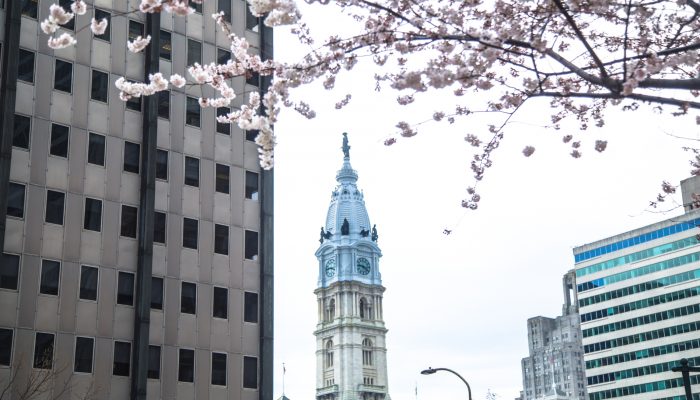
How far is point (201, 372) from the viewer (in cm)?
4175

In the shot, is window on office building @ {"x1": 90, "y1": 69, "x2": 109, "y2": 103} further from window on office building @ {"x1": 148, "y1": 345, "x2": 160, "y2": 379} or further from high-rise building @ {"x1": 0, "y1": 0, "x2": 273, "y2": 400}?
window on office building @ {"x1": 148, "y1": 345, "x2": 160, "y2": 379}

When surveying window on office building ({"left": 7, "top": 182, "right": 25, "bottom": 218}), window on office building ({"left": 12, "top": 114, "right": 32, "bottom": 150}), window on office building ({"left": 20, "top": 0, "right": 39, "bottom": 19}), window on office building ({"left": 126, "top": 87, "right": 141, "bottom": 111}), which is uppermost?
window on office building ({"left": 20, "top": 0, "right": 39, "bottom": 19})

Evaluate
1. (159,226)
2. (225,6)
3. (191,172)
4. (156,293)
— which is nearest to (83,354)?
(156,293)

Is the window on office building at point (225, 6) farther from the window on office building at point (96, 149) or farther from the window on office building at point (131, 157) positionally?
the window on office building at point (96, 149)

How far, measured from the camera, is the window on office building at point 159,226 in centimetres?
4175

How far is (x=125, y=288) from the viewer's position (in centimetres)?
4031

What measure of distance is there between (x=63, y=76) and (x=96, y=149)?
3.51m

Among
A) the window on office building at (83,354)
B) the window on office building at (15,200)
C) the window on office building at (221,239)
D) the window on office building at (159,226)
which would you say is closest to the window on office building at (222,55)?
the window on office building at (221,239)

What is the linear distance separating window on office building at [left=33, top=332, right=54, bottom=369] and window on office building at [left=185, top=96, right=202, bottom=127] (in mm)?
12640

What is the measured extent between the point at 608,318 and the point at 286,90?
6016 inches

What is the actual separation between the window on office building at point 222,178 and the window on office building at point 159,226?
350cm

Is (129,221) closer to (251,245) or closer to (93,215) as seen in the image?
(93,215)

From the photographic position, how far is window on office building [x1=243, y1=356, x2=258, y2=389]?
1711 inches

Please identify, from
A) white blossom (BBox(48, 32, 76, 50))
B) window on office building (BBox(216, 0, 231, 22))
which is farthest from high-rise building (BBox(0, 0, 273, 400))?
white blossom (BBox(48, 32, 76, 50))
